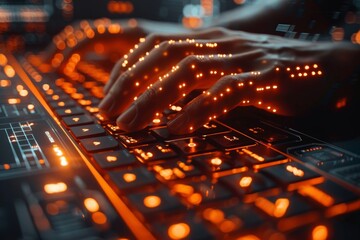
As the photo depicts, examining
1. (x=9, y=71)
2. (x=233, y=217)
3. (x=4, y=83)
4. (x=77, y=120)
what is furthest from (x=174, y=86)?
(x=9, y=71)

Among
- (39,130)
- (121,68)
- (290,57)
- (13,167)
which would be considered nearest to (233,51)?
(290,57)

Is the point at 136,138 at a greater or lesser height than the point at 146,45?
lesser

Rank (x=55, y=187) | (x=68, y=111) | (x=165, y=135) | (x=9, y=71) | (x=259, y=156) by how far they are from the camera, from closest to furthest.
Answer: (x=55, y=187)
(x=259, y=156)
(x=165, y=135)
(x=68, y=111)
(x=9, y=71)

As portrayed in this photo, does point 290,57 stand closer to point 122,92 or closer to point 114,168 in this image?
point 122,92

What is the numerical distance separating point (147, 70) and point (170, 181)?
0.49m

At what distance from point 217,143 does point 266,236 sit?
0.95ft

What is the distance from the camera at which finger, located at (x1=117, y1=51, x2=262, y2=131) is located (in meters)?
0.77

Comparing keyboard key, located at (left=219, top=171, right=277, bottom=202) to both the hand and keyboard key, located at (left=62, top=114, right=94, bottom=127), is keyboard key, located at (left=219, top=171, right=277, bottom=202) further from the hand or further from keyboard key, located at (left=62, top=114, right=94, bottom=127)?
keyboard key, located at (left=62, top=114, right=94, bottom=127)

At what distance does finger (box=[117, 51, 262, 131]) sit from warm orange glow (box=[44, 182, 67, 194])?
0.79 ft

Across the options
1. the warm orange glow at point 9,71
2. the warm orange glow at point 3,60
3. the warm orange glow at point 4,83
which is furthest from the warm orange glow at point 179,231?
the warm orange glow at point 3,60

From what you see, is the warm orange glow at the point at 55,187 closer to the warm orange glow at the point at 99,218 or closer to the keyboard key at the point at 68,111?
the warm orange glow at the point at 99,218

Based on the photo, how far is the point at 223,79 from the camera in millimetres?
799

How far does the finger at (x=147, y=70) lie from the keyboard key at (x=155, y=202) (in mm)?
394

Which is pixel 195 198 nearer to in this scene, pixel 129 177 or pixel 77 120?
pixel 129 177
